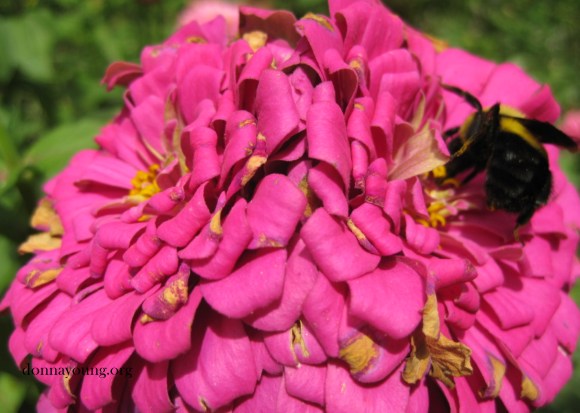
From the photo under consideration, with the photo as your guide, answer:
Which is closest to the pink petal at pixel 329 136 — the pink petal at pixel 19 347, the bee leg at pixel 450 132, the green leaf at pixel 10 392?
the bee leg at pixel 450 132

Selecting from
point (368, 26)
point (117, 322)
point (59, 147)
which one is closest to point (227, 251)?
point (117, 322)

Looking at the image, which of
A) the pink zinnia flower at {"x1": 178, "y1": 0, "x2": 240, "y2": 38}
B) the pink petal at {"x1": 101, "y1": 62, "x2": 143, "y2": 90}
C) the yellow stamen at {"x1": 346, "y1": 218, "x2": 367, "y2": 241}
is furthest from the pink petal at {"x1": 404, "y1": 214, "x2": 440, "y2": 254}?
the pink zinnia flower at {"x1": 178, "y1": 0, "x2": 240, "y2": 38}

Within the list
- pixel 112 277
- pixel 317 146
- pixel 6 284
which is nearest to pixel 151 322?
pixel 112 277

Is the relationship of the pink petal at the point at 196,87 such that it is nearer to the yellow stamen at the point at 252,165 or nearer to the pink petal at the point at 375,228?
the yellow stamen at the point at 252,165

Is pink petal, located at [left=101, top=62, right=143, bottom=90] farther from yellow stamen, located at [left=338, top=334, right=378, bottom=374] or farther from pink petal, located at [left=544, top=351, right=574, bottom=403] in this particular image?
pink petal, located at [left=544, top=351, right=574, bottom=403]

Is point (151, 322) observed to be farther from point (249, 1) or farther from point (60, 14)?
point (249, 1)
